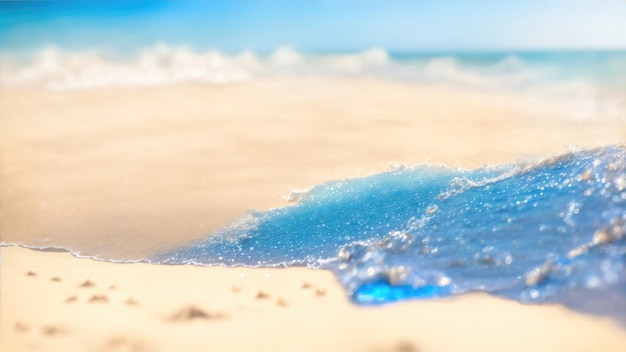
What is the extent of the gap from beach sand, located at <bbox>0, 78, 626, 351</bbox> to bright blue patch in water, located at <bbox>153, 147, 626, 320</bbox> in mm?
Result: 68

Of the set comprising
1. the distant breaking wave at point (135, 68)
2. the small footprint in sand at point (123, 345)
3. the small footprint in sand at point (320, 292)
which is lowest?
the small footprint in sand at point (123, 345)

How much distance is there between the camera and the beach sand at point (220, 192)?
1.44m

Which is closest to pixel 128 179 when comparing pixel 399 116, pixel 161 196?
pixel 161 196

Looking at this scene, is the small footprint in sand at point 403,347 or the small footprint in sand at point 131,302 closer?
the small footprint in sand at point 403,347

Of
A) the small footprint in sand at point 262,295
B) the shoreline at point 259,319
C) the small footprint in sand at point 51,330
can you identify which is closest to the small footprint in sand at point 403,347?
the shoreline at point 259,319

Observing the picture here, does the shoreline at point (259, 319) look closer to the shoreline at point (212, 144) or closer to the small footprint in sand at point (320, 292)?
the small footprint in sand at point (320, 292)

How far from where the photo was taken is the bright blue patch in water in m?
1.53

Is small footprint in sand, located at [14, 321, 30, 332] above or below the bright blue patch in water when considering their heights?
below

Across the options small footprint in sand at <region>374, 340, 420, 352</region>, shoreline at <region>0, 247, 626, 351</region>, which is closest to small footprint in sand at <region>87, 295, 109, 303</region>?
shoreline at <region>0, 247, 626, 351</region>

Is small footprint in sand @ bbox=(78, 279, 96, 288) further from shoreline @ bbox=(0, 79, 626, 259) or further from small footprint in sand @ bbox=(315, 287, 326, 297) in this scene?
small footprint in sand @ bbox=(315, 287, 326, 297)

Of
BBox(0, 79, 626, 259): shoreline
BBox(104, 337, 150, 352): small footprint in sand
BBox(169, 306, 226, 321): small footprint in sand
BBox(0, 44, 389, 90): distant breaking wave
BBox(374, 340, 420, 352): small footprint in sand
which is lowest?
BBox(374, 340, 420, 352): small footprint in sand

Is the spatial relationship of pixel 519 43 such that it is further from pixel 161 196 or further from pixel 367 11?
pixel 161 196

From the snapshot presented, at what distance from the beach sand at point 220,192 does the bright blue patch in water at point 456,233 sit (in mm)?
68

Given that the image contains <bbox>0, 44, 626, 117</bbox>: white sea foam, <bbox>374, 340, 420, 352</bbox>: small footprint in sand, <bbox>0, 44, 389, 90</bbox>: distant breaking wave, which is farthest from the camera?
<bbox>0, 44, 389, 90</bbox>: distant breaking wave
